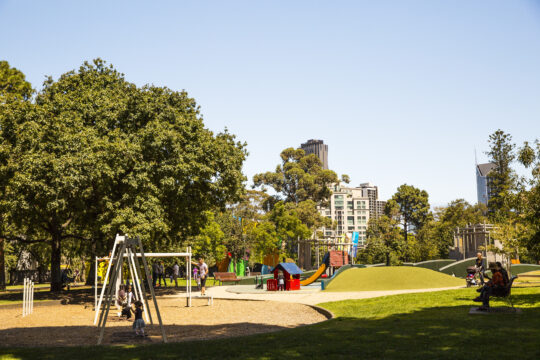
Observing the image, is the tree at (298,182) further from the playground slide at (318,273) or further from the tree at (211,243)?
the playground slide at (318,273)

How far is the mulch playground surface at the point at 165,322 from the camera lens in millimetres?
12243

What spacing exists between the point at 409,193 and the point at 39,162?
235 ft

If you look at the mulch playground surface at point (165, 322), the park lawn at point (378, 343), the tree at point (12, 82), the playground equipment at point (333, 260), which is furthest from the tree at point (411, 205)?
the park lawn at point (378, 343)

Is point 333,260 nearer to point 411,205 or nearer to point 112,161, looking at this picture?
point 112,161

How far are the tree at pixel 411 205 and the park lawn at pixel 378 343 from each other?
73764mm

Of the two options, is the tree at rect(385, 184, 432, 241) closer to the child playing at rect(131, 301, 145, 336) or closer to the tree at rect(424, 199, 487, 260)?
the tree at rect(424, 199, 487, 260)

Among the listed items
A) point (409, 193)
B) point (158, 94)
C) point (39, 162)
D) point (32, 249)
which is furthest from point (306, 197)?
point (39, 162)

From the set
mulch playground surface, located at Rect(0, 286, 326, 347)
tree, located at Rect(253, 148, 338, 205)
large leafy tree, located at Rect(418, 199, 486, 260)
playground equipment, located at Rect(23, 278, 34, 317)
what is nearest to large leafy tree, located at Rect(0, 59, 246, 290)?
playground equipment, located at Rect(23, 278, 34, 317)

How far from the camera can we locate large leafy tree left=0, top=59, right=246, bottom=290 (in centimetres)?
2284

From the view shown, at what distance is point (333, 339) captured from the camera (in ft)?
33.4

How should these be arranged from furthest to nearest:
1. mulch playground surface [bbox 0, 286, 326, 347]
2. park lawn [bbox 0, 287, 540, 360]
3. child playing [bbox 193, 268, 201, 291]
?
child playing [bbox 193, 268, 201, 291]
mulch playground surface [bbox 0, 286, 326, 347]
park lawn [bbox 0, 287, 540, 360]

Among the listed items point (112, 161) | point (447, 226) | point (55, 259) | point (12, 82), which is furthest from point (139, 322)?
point (447, 226)

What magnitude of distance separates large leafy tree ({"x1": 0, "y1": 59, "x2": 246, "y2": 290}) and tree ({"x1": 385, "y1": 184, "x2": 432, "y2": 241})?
60.8 m

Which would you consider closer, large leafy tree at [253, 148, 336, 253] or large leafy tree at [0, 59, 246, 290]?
large leafy tree at [0, 59, 246, 290]
